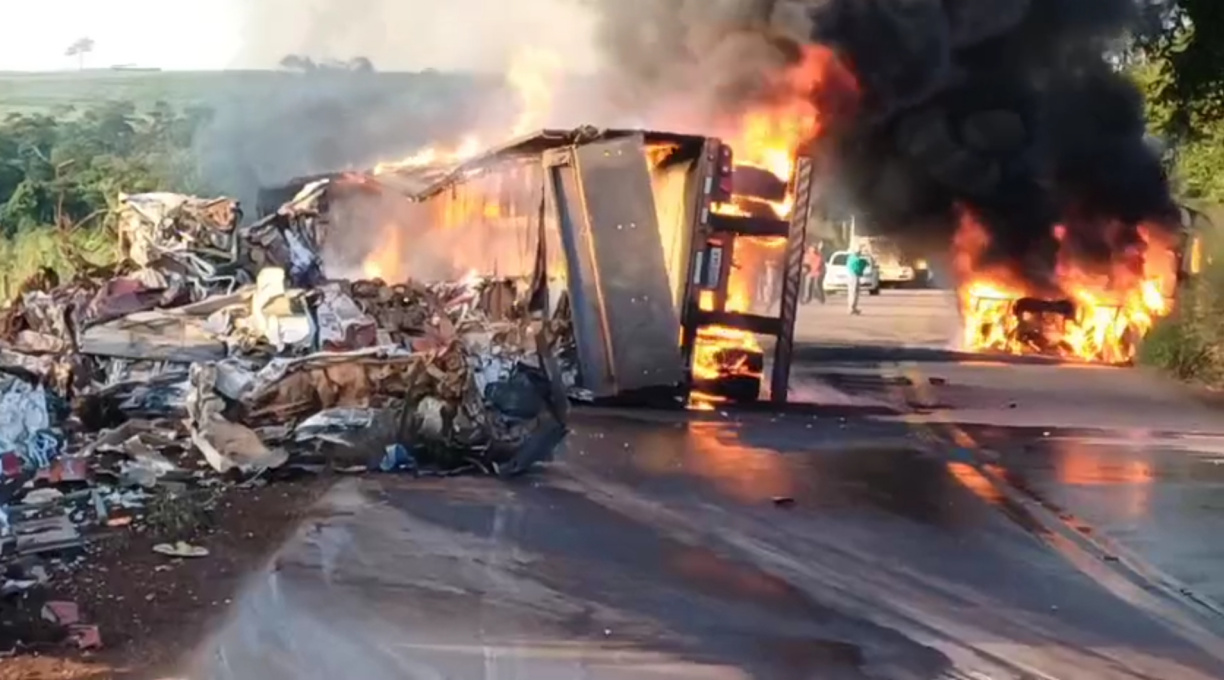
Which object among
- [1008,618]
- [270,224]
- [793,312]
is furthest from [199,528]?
[270,224]

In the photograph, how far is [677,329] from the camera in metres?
13.1

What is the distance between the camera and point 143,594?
6383mm

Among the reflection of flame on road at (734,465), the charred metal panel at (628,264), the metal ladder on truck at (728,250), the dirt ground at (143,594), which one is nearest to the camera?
the dirt ground at (143,594)

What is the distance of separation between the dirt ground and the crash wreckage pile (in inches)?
12.7

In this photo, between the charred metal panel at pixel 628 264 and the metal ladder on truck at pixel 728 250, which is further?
the metal ladder on truck at pixel 728 250

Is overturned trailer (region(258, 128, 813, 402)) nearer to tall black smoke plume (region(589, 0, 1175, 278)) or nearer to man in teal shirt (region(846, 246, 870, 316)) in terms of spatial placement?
tall black smoke plume (region(589, 0, 1175, 278))

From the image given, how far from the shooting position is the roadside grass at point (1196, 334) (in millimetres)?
16688

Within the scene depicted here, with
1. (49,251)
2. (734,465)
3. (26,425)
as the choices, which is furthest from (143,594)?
(49,251)

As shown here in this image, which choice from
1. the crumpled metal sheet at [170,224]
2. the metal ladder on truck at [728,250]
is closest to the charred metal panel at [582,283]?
the metal ladder on truck at [728,250]

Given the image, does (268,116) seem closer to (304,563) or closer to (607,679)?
(304,563)

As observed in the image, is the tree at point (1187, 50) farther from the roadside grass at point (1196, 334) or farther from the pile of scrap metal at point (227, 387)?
the pile of scrap metal at point (227, 387)

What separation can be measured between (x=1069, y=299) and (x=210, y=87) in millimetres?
15367

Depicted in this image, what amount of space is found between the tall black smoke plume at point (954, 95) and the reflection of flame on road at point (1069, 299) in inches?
10.1

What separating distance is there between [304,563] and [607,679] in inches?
86.5
